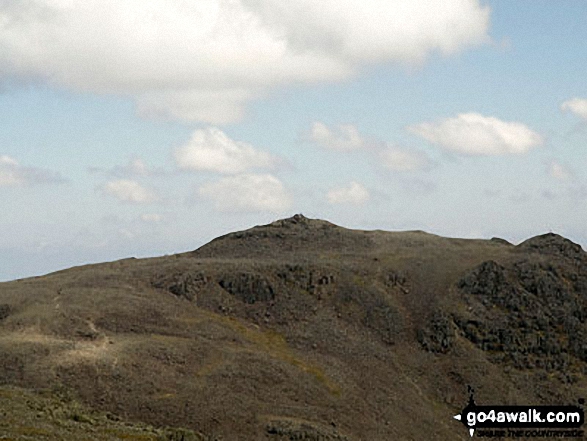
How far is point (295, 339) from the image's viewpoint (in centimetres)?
10438

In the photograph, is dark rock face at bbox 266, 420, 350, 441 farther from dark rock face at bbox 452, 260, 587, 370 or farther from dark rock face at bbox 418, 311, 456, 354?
dark rock face at bbox 452, 260, 587, 370

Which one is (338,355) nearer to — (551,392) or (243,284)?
(243,284)

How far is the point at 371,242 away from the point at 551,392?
57706 millimetres

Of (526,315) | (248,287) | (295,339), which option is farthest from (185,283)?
(526,315)

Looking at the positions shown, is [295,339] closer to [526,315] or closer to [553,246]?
[526,315]

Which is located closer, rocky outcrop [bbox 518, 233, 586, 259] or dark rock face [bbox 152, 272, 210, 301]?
dark rock face [bbox 152, 272, 210, 301]

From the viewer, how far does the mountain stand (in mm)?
72812

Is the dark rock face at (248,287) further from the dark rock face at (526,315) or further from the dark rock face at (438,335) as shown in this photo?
the dark rock face at (526,315)

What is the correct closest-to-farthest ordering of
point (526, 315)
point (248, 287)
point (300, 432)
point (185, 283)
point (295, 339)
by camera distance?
point (300, 432) → point (295, 339) → point (185, 283) → point (248, 287) → point (526, 315)

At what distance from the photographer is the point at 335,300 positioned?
118125mm

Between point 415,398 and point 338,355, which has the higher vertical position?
point 338,355

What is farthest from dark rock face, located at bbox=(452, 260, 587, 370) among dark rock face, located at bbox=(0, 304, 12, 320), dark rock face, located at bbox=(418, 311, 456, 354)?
dark rock face, located at bbox=(0, 304, 12, 320)

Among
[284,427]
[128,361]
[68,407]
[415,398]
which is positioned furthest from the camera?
[415,398]

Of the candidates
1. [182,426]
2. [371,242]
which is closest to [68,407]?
[182,426]
